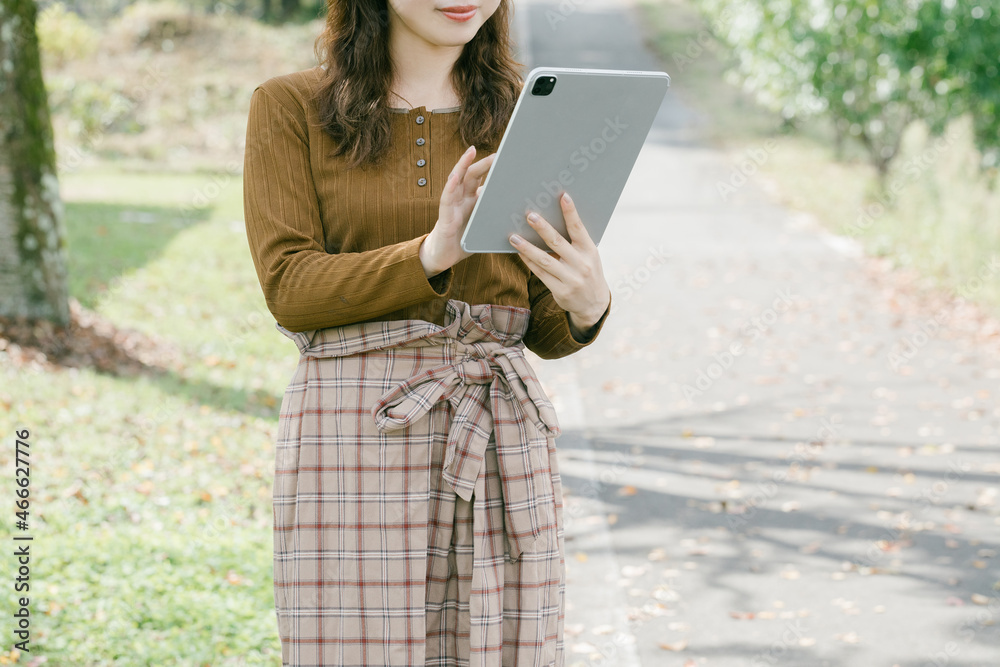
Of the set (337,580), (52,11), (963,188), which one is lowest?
(52,11)

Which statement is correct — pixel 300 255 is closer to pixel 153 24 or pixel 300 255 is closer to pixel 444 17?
pixel 444 17

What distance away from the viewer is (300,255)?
1768 mm

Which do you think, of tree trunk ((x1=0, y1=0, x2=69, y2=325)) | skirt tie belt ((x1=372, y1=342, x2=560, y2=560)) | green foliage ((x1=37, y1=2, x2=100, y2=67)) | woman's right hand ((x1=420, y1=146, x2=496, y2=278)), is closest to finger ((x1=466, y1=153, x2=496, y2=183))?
woman's right hand ((x1=420, y1=146, x2=496, y2=278))

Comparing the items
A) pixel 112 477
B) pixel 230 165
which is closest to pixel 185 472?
pixel 112 477

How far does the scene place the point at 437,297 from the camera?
5.76 ft

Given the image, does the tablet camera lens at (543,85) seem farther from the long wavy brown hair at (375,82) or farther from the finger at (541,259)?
the long wavy brown hair at (375,82)

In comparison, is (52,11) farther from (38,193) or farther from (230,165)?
(38,193)

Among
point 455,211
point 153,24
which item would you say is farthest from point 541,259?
point 153,24

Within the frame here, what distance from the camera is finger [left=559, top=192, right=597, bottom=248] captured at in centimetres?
166

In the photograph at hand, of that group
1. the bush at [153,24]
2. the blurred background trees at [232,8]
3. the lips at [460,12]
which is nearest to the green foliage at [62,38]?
the bush at [153,24]

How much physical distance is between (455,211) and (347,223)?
1.06ft

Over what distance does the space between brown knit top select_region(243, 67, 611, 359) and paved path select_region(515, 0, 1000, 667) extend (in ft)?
8.41

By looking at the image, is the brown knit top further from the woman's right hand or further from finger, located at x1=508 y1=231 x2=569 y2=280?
finger, located at x1=508 y1=231 x2=569 y2=280

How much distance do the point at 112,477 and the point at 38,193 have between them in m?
2.48
